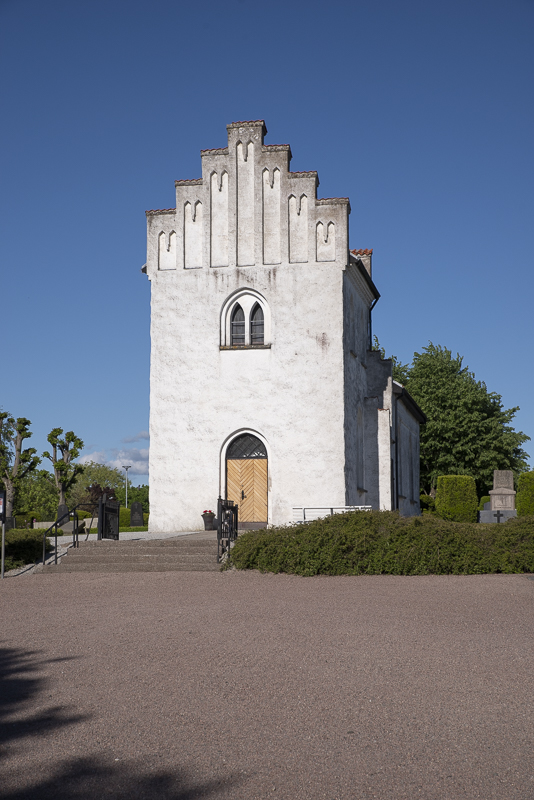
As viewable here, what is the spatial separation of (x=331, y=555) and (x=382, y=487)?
11.7 meters

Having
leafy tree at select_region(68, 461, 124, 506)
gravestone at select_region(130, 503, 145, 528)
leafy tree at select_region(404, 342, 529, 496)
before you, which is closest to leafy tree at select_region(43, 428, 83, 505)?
gravestone at select_region(130, 503, 145, 528)

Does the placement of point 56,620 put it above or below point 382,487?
below

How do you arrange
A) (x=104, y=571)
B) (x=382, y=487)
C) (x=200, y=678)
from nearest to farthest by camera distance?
(x=200, y=678) → (x=104, y=571) → (x=382, y=487)

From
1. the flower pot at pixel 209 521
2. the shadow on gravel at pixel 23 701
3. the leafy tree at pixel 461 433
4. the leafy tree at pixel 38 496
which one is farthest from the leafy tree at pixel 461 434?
the shadow on gravel at pixel 23 701

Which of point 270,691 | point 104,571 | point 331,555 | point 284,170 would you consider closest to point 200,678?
point 270,691

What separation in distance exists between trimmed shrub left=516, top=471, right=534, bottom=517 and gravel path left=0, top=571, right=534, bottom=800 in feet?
65.5

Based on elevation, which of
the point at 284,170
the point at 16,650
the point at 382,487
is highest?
the point at 284,170

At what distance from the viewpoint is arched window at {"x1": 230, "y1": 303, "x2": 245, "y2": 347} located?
23031 mm

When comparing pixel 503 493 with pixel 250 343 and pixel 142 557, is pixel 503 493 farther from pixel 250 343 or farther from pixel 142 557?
pixel 142 557

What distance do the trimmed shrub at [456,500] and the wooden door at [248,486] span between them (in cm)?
1432

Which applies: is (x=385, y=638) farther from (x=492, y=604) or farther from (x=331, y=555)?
(x=331, y=555)

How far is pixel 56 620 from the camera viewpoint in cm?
959

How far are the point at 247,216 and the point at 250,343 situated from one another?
156 inches

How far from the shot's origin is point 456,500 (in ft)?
112
